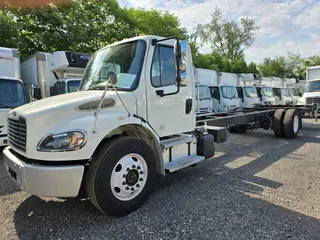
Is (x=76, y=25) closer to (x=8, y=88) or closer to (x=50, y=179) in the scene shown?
(x=8, y=88)

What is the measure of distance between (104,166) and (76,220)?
0.89 m

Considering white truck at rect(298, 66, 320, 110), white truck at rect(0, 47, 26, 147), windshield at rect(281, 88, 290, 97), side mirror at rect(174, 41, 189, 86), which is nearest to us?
side mirror at rect(174, 41, 189, 86)

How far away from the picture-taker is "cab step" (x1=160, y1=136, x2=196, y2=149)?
431cm

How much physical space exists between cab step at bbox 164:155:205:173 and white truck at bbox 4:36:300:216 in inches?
0.8

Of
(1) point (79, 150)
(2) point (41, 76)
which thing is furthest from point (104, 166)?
(2) point (41, 76)

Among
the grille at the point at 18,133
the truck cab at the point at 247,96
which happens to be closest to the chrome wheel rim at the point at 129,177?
the grille at the point at 18,133

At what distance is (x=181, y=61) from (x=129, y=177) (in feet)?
6.07

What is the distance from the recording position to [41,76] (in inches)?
375

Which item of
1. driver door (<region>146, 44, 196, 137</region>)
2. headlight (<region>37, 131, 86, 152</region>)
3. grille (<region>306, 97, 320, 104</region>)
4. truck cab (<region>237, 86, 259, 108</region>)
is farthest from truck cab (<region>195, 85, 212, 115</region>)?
headlight (<region>37, 131, 86, 152</region>)

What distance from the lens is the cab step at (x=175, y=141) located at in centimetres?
431

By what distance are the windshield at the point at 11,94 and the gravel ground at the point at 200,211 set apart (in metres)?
2.43

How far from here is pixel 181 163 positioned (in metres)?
4.48

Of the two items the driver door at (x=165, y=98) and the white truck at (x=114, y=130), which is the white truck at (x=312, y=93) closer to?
the white truck at (x=114, y=130)

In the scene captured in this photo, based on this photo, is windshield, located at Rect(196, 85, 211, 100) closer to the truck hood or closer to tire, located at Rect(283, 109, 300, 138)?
tire, located at Rect(283, 109, 300, 138)
